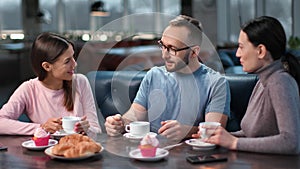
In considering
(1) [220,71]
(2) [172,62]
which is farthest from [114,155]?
(1) [220,71]

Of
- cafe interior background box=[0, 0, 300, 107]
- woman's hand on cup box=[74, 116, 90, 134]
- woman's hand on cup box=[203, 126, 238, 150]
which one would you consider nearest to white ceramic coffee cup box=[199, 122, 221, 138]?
woman's hand on cup box=[203, 126, 238, 150]

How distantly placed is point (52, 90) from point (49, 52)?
185 millimetres

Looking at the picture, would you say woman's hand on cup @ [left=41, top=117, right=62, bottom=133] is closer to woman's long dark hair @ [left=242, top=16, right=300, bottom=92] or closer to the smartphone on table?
the smartphone on table

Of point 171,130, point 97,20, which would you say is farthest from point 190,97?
point 97,20

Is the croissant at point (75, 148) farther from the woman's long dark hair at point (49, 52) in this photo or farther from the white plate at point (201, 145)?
the woman's long dark hair at point (49, 52)

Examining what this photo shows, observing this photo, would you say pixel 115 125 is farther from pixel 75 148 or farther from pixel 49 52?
pixel 49 52

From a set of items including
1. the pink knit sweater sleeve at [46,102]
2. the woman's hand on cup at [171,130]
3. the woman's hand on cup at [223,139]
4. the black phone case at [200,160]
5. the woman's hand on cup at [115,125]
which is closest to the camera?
the black phone case at [200,160]

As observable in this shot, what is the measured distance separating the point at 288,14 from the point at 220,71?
9059 mm

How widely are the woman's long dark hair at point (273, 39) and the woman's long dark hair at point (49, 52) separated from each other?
0.91 m

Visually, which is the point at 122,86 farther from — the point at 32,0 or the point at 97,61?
the point at 32,0

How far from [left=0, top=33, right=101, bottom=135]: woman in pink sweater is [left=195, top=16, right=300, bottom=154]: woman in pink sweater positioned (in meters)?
0.74

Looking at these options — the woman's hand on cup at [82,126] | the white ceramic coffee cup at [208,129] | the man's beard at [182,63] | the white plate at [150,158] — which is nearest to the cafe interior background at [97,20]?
the man's beard at [182,63]

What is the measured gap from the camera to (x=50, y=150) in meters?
1.51

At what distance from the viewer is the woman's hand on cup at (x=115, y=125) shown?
68.1 inches
